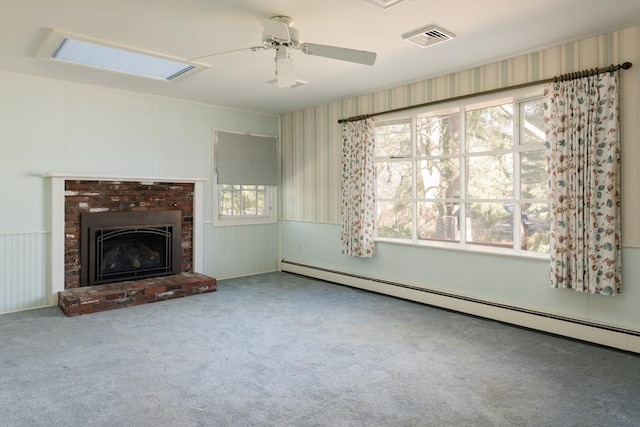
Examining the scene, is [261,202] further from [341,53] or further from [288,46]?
[341,53]

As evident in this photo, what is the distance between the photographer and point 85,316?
13.8 feet

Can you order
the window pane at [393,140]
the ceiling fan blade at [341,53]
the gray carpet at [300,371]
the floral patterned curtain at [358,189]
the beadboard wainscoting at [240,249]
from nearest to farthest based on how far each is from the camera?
the gray carpet at [300,371], the ceiling fan blade at [341,53], the window pane at [393,140], the floral patterned curtain at [358,189], the beadboard wainscoting at [240,249]

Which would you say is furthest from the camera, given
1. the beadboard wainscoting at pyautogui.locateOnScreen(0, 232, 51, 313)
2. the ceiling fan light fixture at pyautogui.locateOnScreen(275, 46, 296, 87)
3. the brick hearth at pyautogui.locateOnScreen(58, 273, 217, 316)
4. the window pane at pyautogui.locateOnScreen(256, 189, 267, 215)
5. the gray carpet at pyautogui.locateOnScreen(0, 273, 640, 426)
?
the window pane at pyautogui.locateOnScreen(256, 189, 267, 215)

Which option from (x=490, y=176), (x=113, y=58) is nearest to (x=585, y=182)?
(x=490, y=176)

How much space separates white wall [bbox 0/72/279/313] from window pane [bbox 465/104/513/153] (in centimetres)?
358

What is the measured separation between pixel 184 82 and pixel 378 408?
403 cm

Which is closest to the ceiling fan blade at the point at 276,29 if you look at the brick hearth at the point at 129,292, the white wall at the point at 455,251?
the white wall at the point at 455,251

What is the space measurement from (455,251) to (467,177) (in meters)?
0.82

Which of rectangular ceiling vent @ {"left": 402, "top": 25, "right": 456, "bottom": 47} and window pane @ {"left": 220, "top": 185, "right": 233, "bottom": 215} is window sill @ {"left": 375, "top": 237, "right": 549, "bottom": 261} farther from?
window pane @ {"left": 220, "top": 185, "right": 233, "bottom": 215}

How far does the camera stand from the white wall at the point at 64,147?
4.43m

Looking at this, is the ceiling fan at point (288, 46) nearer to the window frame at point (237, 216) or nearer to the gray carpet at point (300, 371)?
the gray carpet at point (300, 371)

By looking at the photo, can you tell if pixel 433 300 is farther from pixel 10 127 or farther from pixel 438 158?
pixel 10 127

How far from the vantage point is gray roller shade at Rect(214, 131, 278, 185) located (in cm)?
607

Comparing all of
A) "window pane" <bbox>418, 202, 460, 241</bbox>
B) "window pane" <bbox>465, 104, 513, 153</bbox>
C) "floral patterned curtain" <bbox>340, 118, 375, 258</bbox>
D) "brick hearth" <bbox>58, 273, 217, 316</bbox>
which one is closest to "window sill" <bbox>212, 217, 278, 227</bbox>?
"brick hearth" <bbox>58, 273, 217, 316</bbox>
